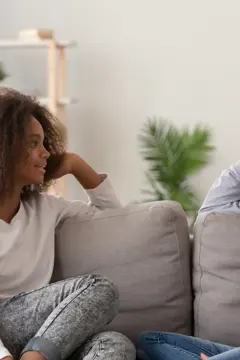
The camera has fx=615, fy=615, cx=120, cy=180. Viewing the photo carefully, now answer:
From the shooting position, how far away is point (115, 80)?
11.4 feet

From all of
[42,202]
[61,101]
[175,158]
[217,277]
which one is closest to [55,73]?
[61,101]

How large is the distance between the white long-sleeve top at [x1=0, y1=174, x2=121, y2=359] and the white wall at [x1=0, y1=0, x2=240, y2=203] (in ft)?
5.71

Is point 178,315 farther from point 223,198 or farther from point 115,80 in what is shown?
point 115,80

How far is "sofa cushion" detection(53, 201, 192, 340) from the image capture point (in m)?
1.64

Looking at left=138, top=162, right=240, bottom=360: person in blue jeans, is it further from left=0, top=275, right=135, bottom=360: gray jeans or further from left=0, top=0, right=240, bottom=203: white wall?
left=0, top=0, right=240, bottom=203: white wall

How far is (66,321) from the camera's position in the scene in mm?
1347

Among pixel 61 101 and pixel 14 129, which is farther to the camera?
pixel 61 101

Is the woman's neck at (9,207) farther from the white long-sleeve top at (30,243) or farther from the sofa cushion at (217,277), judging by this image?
the sofa cushion at (217,277)

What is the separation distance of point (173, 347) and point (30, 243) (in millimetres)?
464

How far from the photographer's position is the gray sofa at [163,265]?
5.31 feet

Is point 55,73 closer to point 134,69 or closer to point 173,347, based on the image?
point 134,69

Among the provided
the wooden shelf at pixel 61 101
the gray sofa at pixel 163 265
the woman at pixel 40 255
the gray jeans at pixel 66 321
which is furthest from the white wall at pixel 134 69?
the gray jeans at pixel 66 321

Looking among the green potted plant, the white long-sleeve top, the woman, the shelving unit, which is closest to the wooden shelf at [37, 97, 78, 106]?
the shelving unit

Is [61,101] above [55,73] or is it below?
below
